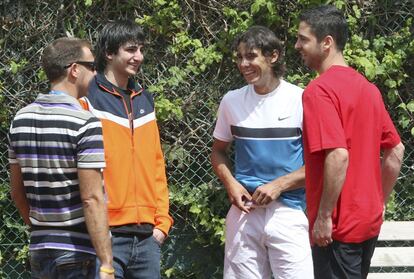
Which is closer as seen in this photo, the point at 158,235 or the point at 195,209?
the point at 158,235

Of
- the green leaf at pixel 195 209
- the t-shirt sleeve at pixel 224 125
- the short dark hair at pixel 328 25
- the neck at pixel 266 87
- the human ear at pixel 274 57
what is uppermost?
the short dark hair at pixel 328 25

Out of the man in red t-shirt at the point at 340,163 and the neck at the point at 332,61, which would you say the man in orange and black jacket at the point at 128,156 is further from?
the neck at the point at 332,61

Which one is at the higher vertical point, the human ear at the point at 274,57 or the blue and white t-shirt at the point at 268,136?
the human ear at the point at 274,57

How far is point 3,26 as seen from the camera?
226 inches

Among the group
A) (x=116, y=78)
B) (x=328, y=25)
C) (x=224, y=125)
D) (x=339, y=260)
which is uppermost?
(x=328, y=25)

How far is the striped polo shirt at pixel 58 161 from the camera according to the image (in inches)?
129

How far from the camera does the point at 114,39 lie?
424 centimetres

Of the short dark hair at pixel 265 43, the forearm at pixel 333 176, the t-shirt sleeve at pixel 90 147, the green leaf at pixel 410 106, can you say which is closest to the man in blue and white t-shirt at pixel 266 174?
the short dark hair at pixel 265 43

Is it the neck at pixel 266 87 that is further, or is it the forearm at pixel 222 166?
the forearm at pixel 222 166

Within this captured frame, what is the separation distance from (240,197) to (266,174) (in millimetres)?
191

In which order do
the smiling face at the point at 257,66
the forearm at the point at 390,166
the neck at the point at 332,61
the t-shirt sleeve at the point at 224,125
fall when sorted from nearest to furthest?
the neck at the point at 332,61 < the forearm at the point at 390,166 < the smiling face at the point at 257,66 < the t-shirt sleeve at the point at 224,125

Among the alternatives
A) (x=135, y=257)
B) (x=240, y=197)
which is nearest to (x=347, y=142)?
(x=240, y=197)

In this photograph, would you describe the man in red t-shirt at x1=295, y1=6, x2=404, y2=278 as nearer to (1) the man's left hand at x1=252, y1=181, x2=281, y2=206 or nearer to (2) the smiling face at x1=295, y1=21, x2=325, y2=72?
(2) the smiling face at x1=295, y1=21, x2=325, y2=72

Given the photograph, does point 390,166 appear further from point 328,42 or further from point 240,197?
point 240,197
